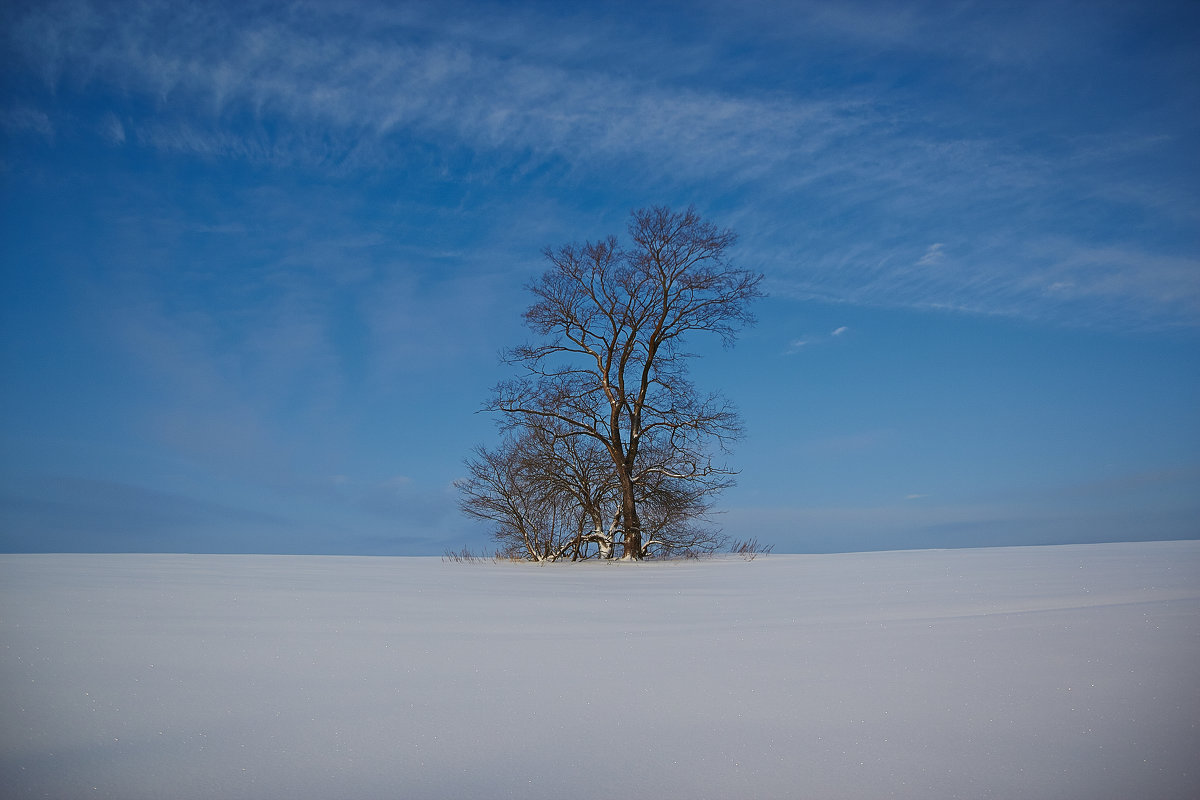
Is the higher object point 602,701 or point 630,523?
point 630,523

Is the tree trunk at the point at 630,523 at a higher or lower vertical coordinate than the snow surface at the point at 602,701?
higher

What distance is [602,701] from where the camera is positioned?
1851 mm

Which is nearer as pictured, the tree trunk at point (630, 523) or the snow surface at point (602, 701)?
the snow surface at point (602, 701)

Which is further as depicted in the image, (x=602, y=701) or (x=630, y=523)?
(x=630, y=523)

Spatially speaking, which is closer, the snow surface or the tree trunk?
the snow surface

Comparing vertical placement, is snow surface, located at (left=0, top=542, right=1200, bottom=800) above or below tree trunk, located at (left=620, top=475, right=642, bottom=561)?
below

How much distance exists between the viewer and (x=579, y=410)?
42.2ft

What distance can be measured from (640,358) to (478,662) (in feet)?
36.1

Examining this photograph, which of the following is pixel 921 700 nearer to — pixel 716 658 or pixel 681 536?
pixel 716 658

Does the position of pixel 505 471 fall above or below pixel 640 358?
below

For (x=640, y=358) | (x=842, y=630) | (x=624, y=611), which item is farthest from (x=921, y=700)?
(x=640, y=358)

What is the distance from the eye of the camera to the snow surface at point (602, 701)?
4.51 feet

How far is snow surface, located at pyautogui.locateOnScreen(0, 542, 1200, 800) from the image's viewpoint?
1.38 m

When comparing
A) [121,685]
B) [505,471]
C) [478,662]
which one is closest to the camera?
[121,685]
